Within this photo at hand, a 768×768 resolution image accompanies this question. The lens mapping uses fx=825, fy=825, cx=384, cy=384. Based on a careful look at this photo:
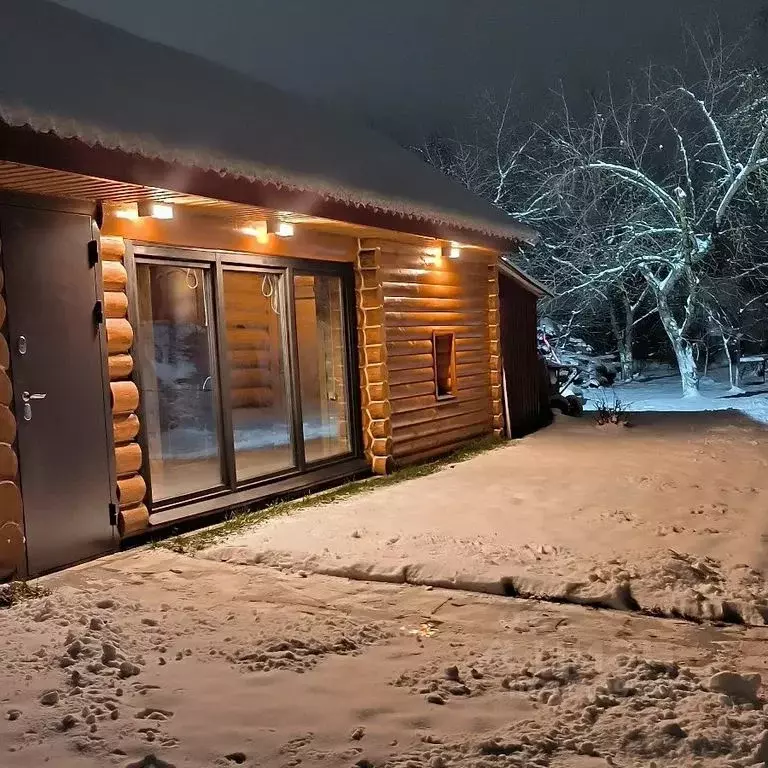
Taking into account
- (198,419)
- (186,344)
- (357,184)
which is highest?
(357,184)

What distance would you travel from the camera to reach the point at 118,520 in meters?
6.72

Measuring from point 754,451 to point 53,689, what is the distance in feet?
33.1

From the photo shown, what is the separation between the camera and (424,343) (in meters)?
11.5

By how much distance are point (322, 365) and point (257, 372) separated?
124 cm

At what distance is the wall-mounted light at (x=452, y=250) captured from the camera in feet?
39.1

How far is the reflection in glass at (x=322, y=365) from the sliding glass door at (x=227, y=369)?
0.02m

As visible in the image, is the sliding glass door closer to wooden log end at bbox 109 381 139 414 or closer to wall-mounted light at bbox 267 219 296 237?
wooden log end at bbox 109 381 139 414

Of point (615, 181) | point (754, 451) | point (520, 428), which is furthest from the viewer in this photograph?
point (615, 181)

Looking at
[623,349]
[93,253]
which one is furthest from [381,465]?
[623,349]

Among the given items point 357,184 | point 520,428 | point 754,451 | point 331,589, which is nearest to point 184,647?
point 331,589

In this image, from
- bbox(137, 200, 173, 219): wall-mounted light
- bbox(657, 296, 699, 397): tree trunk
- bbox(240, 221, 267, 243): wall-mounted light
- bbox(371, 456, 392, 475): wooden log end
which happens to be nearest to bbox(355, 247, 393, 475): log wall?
bbox(371, 456, 392, 475): wooden log end

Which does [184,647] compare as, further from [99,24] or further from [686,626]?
[99,24]

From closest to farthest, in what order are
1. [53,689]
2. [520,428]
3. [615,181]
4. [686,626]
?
[53,689]
[686,626]
[520,428]
[615,181]

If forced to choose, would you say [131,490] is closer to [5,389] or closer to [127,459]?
[127,459]
